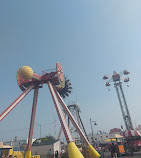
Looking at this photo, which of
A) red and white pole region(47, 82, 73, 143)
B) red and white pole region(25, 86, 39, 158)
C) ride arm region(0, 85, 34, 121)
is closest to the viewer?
red and white pole region(47, 82, 73, 143)

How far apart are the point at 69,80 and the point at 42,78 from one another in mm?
8163

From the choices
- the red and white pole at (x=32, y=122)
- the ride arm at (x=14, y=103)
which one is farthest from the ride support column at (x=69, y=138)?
the ride arm at (x=14, y=103)

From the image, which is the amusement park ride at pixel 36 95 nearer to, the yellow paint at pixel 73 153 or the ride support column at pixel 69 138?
the ride support column at pixel 69 138

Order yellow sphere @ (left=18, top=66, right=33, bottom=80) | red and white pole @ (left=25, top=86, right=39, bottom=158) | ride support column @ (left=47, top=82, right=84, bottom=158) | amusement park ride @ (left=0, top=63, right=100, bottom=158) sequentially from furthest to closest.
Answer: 1. yellow sphere @ (left=18, top=66, right=33, bottom=80)
2. red and white pole @ (left=25, top=86, right=39, bottom=158)
3. amusement park ride @ (left=0, top=63, right=100, bottom=158)
4. ride support column @ (left=47, top=82, right=84, bottom=158)

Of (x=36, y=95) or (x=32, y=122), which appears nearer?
(x=32, y=122)

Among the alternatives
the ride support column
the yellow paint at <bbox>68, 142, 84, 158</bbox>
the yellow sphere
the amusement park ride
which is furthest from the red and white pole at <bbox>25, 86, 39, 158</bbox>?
the yellow paint at <bbox>68, 142, 84, 158</bbox>

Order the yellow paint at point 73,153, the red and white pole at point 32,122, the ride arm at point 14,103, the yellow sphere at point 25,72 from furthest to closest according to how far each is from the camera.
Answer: the yellow sphere at point 25,72 → the red and white pole at point 32,122 → the ride arm at point 14,103 → the yellow paint at point 73,153

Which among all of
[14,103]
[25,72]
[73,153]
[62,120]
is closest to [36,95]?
[14,103]

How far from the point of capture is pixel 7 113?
2198 cm

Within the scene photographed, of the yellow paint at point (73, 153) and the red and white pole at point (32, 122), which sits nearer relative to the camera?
the yellow paint at point (73, 153)

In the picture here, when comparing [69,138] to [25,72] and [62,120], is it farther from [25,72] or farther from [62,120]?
[25,72]

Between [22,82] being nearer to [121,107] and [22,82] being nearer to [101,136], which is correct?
[121,107]

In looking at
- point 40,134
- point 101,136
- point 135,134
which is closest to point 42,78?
point 135,134

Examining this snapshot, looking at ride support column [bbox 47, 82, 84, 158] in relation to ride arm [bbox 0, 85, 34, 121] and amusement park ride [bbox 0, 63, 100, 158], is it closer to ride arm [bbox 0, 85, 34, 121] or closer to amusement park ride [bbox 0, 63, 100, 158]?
amusement park ride [bbox 0, 63, 100, 158]
